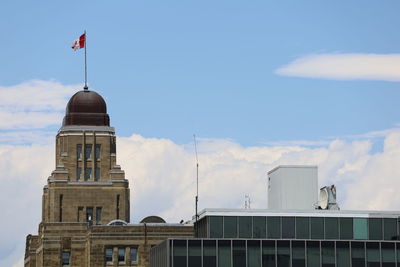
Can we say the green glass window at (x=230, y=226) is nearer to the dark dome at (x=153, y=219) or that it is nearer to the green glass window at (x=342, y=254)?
the green glass window at (x=342, y=254)

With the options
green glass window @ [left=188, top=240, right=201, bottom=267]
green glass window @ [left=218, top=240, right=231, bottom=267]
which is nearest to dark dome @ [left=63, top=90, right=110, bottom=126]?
Result: green glass window @ [left=188, top=240, right=201, bottom=267]

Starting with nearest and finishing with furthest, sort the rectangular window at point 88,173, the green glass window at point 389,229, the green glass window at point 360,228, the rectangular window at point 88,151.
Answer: the green glass window at point 360,228
the green glass window at point 389,229
the rectangular window at point 88,173
the rectangular window at point 88,151

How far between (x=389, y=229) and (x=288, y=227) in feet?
31.1

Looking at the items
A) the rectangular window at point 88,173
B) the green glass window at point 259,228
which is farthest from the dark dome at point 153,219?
the green glass window at point 259,228

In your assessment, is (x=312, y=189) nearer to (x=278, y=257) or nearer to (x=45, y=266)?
(x=278, y=257)

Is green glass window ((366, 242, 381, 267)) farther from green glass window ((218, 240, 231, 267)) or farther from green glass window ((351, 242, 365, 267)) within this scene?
green glass window ((218, 240, 231, 267))

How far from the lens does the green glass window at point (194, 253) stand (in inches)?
4702

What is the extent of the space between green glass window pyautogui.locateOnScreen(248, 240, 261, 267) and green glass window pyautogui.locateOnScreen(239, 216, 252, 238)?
9127mm

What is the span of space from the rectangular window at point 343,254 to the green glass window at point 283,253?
4.31m

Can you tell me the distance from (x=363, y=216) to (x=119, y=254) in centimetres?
3124

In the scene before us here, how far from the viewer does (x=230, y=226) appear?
130125mm

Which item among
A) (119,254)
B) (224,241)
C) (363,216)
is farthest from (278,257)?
(119,254)

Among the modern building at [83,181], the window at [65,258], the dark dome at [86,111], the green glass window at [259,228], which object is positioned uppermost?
the dark dome at [86,111]

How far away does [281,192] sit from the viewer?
449 ft
